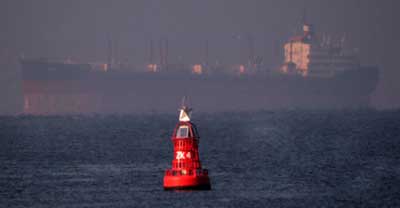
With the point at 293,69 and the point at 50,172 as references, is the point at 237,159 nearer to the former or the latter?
the point at 50,172

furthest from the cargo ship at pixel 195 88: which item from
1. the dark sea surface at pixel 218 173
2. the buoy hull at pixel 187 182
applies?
the buoy hull at pixel 187 182

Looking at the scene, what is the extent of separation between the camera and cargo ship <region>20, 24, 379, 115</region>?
183m

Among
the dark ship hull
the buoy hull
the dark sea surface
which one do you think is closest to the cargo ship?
the dark ship hull

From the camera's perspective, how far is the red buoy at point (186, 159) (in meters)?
34.7

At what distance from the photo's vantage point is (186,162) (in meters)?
35.0

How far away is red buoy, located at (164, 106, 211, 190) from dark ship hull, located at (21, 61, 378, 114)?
14488 centimetres

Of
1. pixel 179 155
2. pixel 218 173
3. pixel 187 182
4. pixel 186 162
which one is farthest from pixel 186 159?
pixel 218 173

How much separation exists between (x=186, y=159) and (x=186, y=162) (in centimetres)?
10

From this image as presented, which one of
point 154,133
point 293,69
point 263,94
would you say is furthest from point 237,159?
point 293,69

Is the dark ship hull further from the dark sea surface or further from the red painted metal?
the red painted metal

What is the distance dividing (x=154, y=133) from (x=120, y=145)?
18608 millimetres

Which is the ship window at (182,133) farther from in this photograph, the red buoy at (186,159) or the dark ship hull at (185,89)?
the dark ship hull at (185,89)

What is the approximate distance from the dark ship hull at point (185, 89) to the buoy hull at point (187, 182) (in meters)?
145

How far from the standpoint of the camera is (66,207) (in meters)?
33.9
